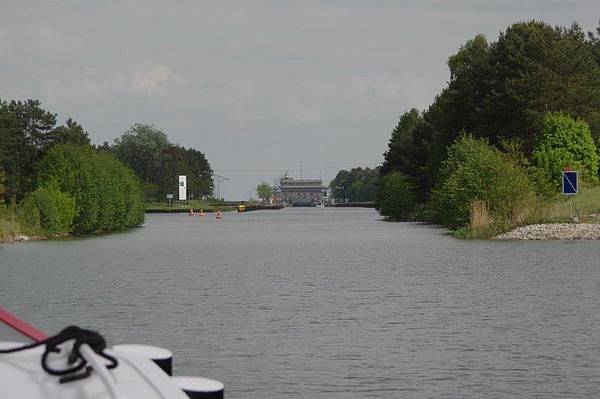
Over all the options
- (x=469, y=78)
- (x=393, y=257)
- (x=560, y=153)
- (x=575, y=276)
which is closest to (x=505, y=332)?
(x=575, y=276)

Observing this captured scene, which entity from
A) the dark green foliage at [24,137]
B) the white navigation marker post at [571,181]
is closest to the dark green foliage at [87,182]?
the dark green foliage at [24,137]

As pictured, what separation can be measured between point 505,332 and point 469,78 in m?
69.4

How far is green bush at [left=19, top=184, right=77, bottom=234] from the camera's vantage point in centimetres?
6312

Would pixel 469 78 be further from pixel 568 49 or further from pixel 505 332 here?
pixel 505 332

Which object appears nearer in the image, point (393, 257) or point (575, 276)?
point (575, 276)

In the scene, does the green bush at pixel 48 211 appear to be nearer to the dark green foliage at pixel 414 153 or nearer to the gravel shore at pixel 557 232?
the gravel shore at pixel 557 232

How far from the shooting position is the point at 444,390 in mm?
12430

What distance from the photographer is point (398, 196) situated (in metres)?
106

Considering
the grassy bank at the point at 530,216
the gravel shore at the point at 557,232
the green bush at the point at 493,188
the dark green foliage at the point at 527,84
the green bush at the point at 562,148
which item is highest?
the dark green foliage at the point at 527,84

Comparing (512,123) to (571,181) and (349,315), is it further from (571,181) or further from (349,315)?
(349,315)

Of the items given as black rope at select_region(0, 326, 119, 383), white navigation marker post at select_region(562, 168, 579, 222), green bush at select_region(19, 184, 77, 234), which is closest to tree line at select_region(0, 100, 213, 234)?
green bush at select_region(19, 184, 77, 234)

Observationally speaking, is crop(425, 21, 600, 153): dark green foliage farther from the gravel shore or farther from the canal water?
the canal water

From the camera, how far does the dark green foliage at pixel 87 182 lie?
71250 mm

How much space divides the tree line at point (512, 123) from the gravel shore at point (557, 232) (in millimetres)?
1539
